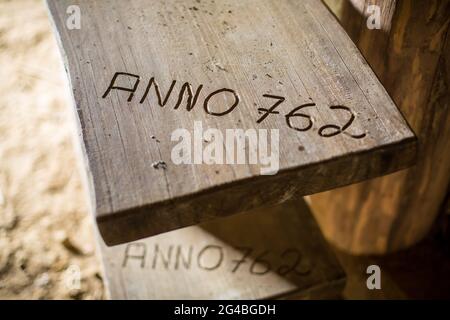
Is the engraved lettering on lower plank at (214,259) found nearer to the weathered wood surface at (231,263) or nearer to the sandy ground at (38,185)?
the weathered wood surface at (231,263)

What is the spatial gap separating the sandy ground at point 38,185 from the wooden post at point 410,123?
3.41ft

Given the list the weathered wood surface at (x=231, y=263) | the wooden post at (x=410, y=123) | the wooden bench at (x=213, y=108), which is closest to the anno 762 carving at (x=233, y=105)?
the wooden bench at (x=213, y=108)

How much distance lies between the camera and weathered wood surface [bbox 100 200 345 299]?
4.72ft

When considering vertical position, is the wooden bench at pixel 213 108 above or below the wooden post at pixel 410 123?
above

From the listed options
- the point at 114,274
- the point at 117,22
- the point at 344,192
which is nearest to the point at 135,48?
the point at 117,22

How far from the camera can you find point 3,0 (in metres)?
2.43

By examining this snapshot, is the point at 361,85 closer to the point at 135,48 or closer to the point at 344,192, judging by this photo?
the point at 135,48

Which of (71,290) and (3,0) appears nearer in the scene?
(71,290)

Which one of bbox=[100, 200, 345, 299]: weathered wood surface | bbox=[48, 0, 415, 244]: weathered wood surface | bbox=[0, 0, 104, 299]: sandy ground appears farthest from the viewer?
bbox=[0, 0, 104, 299]: sandy ground

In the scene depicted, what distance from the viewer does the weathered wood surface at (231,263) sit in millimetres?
1438

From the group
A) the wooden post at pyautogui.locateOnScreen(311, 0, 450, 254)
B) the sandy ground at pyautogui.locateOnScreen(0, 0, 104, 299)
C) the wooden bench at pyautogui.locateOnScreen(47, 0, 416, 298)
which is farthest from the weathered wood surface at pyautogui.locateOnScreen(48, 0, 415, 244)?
the sandy ground at pyautogui.locateOnScreen(0, 0, 104, 299)

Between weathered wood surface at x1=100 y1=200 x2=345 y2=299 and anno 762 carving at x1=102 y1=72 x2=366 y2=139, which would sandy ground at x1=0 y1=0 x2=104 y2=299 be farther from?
anno 762 carving at x1=102 y1=72 x2=366 y2=139

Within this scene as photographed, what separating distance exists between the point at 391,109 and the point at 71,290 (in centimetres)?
139

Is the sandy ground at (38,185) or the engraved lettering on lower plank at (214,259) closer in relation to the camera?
the engraved lettering on lower plank at (214,259)
